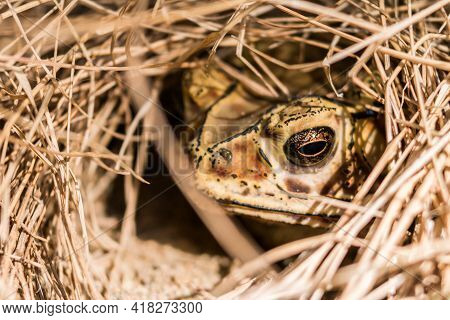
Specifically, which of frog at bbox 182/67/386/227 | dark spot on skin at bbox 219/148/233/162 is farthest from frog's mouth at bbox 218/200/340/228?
dark spot on skin at bbox 219/148/233/162

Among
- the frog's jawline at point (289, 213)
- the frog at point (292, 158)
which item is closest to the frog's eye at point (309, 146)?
the frog at point (292, 158)

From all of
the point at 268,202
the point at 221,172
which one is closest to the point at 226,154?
the point at 221,172

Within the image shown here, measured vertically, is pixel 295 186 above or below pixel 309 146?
below

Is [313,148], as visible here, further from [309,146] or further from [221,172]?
[221,172]

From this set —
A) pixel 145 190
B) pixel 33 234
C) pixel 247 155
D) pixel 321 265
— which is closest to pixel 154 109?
pixel 145 190

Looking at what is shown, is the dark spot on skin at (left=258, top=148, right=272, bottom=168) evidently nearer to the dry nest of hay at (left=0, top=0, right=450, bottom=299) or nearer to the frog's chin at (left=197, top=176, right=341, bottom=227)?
the frog's chin at (left=197, top=176, right=341, bottom=227)

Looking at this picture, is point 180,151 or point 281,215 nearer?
point 281,215
